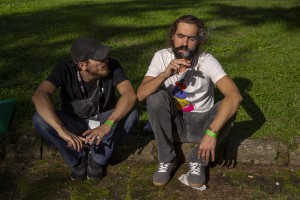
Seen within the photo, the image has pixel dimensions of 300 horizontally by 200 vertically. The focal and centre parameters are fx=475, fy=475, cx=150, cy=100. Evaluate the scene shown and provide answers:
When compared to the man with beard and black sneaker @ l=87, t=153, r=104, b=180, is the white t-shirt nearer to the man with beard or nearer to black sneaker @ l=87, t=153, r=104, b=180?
the man with beard

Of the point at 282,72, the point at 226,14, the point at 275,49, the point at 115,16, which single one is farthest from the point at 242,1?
the point at 282,72

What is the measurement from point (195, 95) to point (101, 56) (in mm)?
823

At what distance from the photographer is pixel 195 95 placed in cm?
381

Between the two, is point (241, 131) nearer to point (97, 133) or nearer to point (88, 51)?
point (97, 133)

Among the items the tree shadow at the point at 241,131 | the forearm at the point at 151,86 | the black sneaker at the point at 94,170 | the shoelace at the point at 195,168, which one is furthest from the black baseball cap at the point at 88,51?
the tree shadow at the point at 241,131

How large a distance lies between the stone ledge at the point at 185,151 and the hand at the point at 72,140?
23.1 inches

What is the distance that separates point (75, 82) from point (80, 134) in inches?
16.5

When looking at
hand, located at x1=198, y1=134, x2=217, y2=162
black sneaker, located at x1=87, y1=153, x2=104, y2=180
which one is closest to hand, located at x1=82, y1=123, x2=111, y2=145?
black sneaker, located at x1=87, y1=153, x2=104, y2=180

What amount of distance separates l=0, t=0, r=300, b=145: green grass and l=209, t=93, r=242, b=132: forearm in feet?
2.75

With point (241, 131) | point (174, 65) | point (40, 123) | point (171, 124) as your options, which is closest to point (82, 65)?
point (40, 123)

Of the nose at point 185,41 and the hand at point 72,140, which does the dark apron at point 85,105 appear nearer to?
the hand at point 72,140

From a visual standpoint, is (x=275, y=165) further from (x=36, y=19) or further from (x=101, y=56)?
(x=36, y=19)

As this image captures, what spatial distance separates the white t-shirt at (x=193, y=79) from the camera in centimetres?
367

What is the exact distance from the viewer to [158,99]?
359 cm
